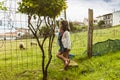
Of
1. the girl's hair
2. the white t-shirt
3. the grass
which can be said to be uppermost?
the girl's hair

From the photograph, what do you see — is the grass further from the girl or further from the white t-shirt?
the white t-shirt

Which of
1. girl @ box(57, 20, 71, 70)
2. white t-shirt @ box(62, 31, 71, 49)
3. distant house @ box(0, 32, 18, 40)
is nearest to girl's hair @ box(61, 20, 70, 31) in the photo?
girl @ box(57, 20, 71, 70)

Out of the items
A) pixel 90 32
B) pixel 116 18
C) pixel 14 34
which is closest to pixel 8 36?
pixel 14 34

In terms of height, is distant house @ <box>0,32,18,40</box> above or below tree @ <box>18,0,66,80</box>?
below

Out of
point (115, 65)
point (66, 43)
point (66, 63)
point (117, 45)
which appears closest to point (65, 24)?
point (66, 43)

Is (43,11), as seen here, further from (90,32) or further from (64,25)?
(90,32)

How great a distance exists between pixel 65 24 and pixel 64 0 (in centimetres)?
113

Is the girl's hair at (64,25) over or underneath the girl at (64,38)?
over

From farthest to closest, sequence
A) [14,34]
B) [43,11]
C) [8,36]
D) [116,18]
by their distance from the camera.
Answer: [116,18] < [14,34] < [8,36] < [43,11]

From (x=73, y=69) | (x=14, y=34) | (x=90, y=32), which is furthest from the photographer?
(x=90, y=32)

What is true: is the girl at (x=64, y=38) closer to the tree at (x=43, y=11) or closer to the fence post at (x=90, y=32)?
the tree at (x=43, y=11)

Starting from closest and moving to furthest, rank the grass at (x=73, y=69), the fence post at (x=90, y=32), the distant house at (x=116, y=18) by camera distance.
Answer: the grass at (x=73, y=69) < the fence post at (x=90, y=32) < the distant house at (x=116, y=18)

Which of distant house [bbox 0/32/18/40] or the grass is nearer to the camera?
the grass

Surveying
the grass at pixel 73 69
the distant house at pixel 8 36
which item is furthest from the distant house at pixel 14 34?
the grass at pixel 73 69
